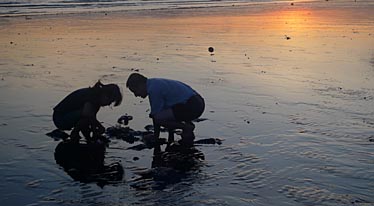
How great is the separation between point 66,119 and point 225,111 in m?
3.01

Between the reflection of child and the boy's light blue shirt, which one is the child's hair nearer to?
the reflection of child

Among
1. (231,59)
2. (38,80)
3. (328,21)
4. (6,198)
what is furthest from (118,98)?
(328,21)

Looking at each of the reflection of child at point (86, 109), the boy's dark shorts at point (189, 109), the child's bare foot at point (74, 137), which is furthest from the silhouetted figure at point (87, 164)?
the boy's dark shorts at point (189, 109)

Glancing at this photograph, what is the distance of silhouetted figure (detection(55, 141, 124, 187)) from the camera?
701cm

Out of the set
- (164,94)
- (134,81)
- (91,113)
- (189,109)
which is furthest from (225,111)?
(91,113)

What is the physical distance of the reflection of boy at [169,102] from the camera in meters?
8.14

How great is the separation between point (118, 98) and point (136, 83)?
0.41 metres

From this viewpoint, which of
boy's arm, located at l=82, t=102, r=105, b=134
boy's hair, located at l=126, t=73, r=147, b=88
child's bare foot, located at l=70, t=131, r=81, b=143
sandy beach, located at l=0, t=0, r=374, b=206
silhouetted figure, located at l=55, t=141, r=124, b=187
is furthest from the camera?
child's bare foot, located at l=70, t=131, r=81, b=143

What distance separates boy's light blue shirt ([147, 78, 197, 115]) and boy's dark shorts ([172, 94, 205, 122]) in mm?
76

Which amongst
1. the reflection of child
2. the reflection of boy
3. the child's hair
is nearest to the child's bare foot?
the reflection of child

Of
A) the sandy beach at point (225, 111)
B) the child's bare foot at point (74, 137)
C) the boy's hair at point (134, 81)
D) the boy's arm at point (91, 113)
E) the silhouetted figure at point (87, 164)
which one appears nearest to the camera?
the sandy beach at point (225, 111)

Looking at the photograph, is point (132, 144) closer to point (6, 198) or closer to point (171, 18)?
point (6, 198)

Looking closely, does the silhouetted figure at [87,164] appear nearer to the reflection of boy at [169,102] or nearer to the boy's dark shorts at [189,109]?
the reflection of boy at [169,102]

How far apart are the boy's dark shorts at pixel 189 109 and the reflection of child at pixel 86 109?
Result: 0.82 m
